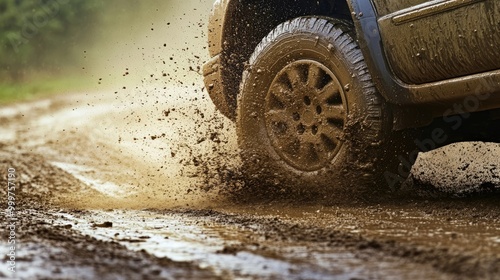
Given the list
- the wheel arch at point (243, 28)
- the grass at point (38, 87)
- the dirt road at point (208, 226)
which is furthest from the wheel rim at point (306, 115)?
the grass at point (38, 87)

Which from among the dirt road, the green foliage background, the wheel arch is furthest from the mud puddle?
the green foliage background

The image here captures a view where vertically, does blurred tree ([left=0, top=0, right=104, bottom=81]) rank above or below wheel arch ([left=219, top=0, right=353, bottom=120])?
above

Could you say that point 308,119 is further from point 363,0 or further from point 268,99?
point 363,0

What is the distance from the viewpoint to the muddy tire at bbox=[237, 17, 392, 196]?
4492mm

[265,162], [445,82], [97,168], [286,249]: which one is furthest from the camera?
[97,168]

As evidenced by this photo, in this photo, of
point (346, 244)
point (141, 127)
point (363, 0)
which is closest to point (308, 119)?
point (363, 0)

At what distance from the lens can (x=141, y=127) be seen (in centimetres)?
1048

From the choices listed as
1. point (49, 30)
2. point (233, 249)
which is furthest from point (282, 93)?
point (49, 30)

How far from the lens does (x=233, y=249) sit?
309 cm

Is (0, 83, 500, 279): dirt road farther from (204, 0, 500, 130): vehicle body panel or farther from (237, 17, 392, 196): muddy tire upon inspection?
(204, 0, 500, 130): vehicle body panel

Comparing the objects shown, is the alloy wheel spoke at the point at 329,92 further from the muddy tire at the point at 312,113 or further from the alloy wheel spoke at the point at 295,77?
the alloy wheel spoke at the point at 295,77

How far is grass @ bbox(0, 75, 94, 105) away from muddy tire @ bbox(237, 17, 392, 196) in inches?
510

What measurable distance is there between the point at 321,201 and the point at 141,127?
235 inches

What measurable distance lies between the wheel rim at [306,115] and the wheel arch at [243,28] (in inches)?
17.8
